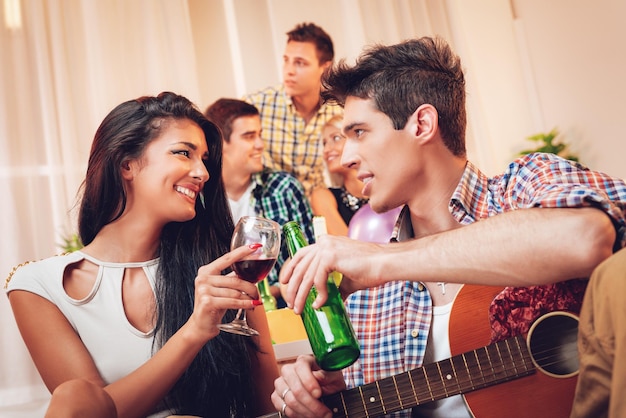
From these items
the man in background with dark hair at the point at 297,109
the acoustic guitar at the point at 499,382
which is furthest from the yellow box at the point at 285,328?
the man in background with dark hair at the point at 297,109

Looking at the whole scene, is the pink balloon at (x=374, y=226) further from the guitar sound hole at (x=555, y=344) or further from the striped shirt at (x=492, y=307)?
the guitar sound hole at (x=555, y=344)

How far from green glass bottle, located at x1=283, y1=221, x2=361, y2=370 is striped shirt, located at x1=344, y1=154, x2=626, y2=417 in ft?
1.10

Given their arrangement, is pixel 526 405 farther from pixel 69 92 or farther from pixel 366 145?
pixel 69 92

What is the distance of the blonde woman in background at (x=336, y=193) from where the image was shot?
377 cm

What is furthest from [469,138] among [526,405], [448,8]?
[526,405]

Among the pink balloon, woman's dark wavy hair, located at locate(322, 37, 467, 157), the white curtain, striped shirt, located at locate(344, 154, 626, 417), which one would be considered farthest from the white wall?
striped shirt, located at locate(344, 154, 626, 417)

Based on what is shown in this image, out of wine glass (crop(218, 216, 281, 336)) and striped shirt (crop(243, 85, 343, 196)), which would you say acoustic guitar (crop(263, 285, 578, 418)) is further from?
striped shirt (crop(243, 85, 343, 196))

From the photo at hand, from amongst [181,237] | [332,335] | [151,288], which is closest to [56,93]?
[181,237]

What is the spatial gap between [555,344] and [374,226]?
150cm

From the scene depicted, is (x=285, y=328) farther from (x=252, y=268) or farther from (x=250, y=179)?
(x=250, y=179)

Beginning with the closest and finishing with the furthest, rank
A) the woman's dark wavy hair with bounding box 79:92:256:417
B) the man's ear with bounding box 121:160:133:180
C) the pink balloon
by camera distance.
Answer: the woman's dark wavy hair with bounding box 79:92:256:417 < the man's ear with bounding box 121:160:133:180 < the pink balloon

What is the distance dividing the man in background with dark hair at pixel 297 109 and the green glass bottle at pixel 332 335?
2740 millimetres

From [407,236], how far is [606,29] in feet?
13.1

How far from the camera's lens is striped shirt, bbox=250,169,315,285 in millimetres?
3703
